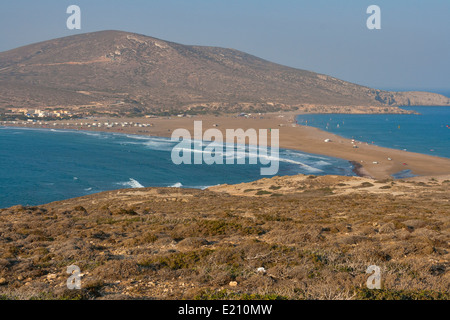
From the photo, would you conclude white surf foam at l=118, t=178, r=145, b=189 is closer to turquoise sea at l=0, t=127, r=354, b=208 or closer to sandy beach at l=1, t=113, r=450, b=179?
turquoise sea at l=0, t=127, r=354, b=208

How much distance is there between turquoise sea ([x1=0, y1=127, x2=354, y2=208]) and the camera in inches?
1893

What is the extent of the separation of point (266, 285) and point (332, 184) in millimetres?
33949

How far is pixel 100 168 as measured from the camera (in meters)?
60.6

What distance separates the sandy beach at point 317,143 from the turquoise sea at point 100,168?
467 centimetres

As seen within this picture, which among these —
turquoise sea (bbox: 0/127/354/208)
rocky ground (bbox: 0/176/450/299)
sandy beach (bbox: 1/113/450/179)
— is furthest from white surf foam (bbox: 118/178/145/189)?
sandy beach (bbox: 1/113/450/179)

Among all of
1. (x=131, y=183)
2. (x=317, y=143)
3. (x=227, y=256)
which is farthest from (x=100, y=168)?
(x=227, y=256)

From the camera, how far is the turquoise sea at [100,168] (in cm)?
4809

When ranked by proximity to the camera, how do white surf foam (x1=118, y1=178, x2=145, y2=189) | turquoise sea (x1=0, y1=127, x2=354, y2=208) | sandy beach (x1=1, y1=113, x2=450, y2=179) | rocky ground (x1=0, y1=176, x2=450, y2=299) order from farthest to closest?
sandy beach (x1=1, y1=113, x2=450, y2=179) → white surf foam (x1=118, y1=178, x2=145, y2=189) → turquoise sea (x1=0, y1=127, x2=354, y2=208) → rocky ground (x1=0, y1=176, x2=450, y2=299)

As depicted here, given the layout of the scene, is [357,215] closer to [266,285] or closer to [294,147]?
[266,285]

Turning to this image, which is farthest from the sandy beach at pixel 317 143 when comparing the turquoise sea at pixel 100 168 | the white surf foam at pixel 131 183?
the white surf foam at pixel 131 183

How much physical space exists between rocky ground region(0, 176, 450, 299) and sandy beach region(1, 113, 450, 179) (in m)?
43.2

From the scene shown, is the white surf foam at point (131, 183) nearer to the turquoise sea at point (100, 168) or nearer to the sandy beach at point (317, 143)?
the turquoise sea at point (100, 168)

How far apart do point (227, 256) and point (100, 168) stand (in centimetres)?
5314
